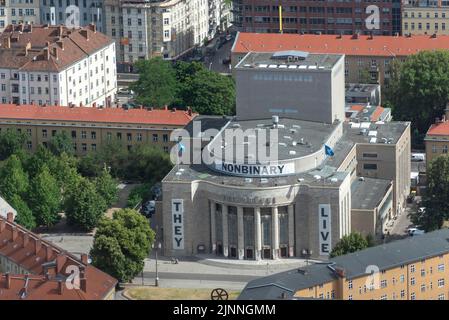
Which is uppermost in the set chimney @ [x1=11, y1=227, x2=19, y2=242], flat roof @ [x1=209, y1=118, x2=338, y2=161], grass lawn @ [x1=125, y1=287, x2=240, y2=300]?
flat roof @ [x1=209, y1=118, x2=338, y2=161]

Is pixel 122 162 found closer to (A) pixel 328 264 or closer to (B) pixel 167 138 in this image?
(B) pixel 167 138

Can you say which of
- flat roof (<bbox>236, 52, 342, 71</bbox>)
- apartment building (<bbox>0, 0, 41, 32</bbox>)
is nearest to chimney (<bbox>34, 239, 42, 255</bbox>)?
flat roof (<bbox>236, 52, 342, 71</bbox>)

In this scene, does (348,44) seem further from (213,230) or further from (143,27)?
(213,230)

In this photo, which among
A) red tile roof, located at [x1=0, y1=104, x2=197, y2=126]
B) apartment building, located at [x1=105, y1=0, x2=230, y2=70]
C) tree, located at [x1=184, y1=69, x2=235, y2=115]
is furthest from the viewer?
apartment building, located at [x1=105, y1=0, x2=230, y2=70]

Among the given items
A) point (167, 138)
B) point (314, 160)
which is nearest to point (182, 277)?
point (314, 160)

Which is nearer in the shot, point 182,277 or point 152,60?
point 182,277

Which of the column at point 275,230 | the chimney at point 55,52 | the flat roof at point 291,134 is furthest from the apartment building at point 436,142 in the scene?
the chimney at point 55,52

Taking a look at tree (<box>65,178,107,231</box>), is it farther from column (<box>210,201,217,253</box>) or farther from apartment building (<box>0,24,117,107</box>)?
apartment building (<box>0,24,117,107</box>)
